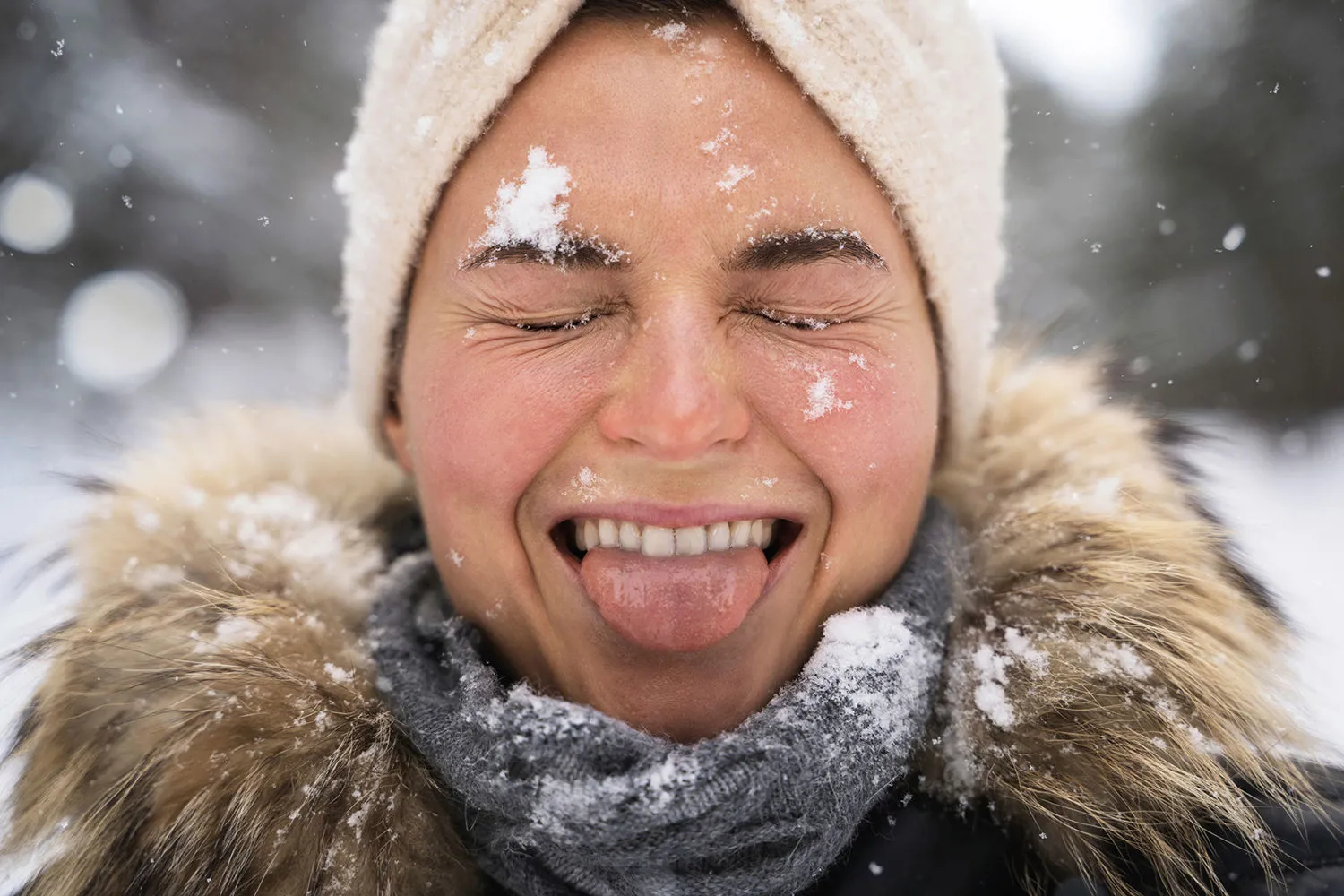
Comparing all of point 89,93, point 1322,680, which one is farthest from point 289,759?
point 89,93

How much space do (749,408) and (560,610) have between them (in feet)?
Result: 1.58

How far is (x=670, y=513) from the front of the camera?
4.58ft

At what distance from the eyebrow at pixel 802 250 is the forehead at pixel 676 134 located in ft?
0.08

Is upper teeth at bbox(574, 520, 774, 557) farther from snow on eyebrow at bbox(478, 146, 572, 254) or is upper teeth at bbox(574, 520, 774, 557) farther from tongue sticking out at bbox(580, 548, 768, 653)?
snow on eyebrow at bbox(478, 146, 572, 254)

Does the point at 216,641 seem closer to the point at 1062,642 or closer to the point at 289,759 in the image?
the point at 289,759

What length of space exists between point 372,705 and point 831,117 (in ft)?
4.32

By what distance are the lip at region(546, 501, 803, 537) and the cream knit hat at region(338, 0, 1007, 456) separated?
0.65 m

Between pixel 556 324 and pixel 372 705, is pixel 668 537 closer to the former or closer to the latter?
pixel 556 324

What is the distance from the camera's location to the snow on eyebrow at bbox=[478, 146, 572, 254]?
1.39 meters

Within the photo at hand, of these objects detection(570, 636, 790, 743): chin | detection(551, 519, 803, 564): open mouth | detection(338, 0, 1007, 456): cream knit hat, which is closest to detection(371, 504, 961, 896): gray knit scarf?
detection(570, 636, 790, 743): chin

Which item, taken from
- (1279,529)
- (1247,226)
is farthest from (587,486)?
(1247,226)

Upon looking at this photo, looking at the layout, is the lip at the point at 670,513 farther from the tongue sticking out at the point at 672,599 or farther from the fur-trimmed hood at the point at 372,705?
the fur-trimmed hood at the point at 372,705

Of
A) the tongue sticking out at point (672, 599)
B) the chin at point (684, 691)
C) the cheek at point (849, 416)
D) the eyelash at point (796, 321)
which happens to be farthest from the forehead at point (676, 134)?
the chin at point (684, 691)

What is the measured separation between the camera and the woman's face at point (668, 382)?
1382 mm
